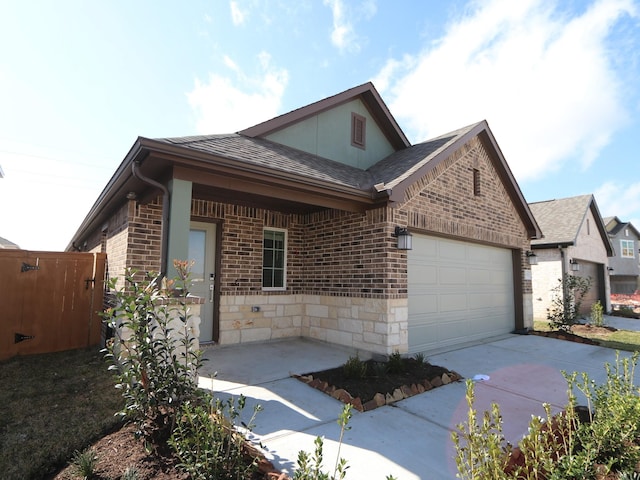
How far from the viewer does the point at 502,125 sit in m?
10.1

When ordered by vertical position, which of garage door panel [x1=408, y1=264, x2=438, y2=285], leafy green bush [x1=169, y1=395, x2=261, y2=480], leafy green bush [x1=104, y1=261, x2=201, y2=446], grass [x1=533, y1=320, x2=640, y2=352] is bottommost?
grass [x1=533, y1=320, x2=640, y2=352]

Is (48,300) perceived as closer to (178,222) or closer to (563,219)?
(178,222)

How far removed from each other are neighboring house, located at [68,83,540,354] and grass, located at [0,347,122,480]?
1667 mm

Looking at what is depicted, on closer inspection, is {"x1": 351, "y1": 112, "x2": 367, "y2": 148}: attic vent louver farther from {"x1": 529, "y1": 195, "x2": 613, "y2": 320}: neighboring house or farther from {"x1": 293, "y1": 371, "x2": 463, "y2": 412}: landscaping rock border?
{"x1": 529, "y1": 195, "x2": 613, "y2": 320}: neighboring house

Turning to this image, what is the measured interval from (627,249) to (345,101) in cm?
3247

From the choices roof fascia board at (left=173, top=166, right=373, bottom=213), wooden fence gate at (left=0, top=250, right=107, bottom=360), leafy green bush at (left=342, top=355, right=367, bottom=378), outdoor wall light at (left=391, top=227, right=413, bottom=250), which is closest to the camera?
roof fascia board at (left=173, top=166, right=373, bottom=213)

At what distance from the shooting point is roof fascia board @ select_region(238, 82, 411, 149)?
24.8 feet

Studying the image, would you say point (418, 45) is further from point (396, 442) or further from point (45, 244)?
point (45, 244)

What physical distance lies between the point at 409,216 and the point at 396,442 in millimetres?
4300

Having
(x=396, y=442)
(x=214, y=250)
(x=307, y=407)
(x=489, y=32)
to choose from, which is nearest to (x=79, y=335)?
(x=214, y=250)

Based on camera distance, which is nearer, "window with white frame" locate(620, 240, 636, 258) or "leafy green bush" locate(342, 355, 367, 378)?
"leafy green bush" locate(342, 355, 367, 378)

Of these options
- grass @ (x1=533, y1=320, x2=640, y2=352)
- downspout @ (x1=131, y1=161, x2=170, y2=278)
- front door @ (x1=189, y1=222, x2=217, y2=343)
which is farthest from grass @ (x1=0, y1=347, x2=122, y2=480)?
grass @ (x1=533, y1=320, x2=640, y2=352)

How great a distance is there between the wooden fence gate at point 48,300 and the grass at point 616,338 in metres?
11.7

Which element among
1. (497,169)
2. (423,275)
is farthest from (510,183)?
(423,275)
